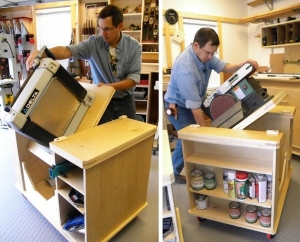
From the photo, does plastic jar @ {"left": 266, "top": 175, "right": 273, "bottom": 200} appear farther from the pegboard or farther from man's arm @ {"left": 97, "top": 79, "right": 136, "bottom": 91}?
the pegboard

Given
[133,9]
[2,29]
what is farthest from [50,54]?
[2,29]

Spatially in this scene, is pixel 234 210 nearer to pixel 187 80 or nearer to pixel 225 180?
pixel 225 180

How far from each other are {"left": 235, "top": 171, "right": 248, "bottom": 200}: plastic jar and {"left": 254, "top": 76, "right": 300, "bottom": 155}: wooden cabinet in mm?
1018

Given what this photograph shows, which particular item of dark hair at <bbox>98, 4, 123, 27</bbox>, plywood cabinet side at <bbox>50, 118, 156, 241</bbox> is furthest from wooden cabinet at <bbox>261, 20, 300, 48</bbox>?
plywood cabinet side at <bbox>50, 118, 156, 241</bbox>

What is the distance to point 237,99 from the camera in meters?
1.33

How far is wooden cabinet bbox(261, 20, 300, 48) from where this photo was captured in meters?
1.73

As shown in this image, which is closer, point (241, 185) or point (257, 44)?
point (241, 185)

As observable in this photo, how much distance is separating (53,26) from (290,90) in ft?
6.87

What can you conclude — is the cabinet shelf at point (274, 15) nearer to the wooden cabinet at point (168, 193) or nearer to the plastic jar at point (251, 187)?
the plastic jar at point (251, 187)

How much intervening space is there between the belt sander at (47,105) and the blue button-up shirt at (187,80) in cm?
49

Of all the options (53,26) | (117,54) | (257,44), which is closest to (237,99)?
(117,54)

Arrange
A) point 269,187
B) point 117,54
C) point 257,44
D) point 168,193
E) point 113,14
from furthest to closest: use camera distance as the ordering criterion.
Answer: point 257,44
point 117,54
point 113,14
point 269,187
point 168,193

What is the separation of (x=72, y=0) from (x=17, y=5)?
1.69 ft

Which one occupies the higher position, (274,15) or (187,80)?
(274,15)
